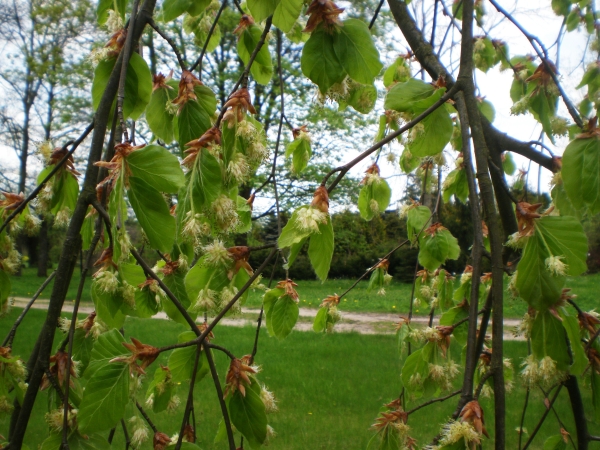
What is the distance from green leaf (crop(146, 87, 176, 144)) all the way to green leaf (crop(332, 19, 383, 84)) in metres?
0.54

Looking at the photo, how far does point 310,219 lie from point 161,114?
684 millimetres

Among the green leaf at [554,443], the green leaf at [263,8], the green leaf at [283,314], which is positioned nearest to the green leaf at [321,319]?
the green leaf at [283,314]

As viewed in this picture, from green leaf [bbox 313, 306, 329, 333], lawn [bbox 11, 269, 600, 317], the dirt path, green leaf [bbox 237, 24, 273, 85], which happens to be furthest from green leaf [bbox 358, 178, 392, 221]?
lawn [bbox 11, 269, 600, 317]

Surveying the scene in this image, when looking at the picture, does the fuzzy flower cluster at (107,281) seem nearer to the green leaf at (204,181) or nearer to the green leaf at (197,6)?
the green leaf at (204,181)

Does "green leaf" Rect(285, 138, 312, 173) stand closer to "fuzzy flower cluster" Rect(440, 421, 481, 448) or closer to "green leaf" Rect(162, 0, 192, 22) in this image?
"green leaf" Rect(162, 0, 192, 22)

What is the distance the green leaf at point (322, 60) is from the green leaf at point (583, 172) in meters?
0.48

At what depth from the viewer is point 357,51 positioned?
3.01 ft

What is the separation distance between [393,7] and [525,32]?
1.45ft

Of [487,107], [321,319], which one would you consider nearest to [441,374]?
[321,319]

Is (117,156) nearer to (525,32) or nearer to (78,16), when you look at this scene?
(525,32)

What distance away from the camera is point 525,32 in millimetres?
1571

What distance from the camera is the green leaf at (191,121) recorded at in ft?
3.19

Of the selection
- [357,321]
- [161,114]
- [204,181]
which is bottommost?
[357,321]

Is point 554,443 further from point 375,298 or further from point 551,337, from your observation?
point 375,298
